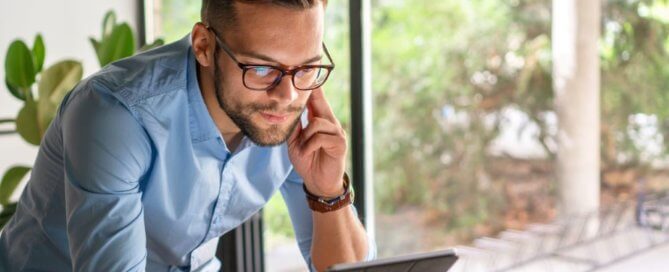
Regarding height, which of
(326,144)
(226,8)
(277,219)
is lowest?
(277,219)

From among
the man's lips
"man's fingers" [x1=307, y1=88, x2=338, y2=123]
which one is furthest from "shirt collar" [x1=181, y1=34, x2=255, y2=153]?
"man's fingers" [x1=307, y1=88, x2=338, y2=123]

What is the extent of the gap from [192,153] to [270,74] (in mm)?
227

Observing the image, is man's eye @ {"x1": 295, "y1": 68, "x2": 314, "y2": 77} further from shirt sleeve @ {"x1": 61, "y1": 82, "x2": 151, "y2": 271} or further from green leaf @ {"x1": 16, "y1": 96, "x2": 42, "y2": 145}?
green leaf @ {"x1": 16, "y1": 96, "x2": 42, "y2": 145}

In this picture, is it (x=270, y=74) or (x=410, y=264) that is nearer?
(x=410, y=264)

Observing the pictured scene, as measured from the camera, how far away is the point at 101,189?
4.29 ft

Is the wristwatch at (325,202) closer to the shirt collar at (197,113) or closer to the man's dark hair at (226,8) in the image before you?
the shirt collar at (197,113)

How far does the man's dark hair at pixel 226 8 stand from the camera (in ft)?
4.68

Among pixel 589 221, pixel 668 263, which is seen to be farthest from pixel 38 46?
pixel 668 263

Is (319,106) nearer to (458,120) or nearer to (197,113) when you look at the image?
(197,113)

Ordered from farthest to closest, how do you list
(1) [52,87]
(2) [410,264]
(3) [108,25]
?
(3) [108,25]
(1) [52,87]
(2) [410,264]

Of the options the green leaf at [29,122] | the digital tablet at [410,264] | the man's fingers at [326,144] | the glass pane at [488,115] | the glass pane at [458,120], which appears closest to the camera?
the digital tablet at [410,264]

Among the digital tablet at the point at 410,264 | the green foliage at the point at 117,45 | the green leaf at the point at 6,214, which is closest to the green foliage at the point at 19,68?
the green foliage at the point at 117,45

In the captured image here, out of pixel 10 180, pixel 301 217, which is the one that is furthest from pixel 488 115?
pixel 10 180

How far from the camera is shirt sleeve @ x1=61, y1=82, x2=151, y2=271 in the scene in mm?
1302
